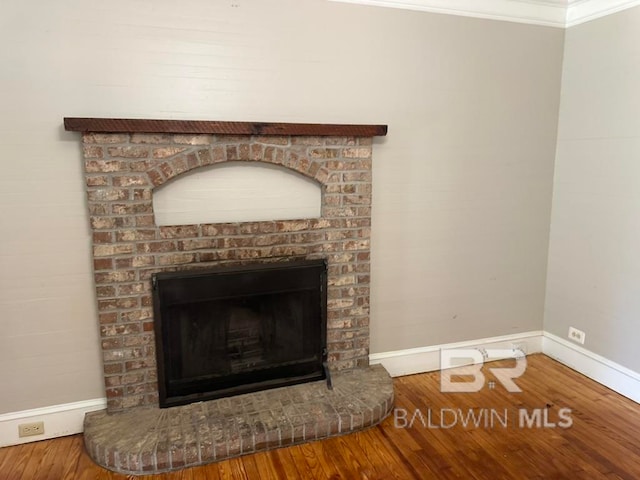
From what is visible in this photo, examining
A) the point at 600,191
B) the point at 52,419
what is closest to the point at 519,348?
the point at 600,191

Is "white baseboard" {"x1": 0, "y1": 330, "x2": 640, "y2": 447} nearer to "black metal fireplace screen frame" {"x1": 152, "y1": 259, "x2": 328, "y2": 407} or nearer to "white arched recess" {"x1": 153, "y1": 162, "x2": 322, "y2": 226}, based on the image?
"black metal fireplace screen frame" {"x1": 152, "y1": 259, "x2": 328, "y2": 407}

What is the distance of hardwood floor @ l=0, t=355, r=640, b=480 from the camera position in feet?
7.16

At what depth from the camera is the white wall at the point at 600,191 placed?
2746mm

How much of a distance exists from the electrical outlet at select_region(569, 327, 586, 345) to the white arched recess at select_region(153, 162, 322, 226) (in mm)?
2082

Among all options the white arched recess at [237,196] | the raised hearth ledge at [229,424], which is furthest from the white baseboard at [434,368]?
the white arched recess at [237,196]

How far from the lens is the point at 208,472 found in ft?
7.19

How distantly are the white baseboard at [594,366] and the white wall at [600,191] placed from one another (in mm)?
57

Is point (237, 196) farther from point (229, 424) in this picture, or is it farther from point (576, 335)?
point (576, 335)

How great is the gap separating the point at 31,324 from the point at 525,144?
10.9ft

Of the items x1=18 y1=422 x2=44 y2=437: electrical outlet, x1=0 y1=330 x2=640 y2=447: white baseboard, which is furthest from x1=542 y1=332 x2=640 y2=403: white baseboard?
x1=18 y1=422 x2=44 y2=437: electrical outlet

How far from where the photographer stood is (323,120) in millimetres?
2656

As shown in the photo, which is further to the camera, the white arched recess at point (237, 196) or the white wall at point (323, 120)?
the white arched recess at point (237, 196)

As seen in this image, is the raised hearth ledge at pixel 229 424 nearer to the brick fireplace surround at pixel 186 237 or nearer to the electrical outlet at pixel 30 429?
the brick fireplace surround at pixel 186 237

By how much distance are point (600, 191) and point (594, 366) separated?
47.5 inches
